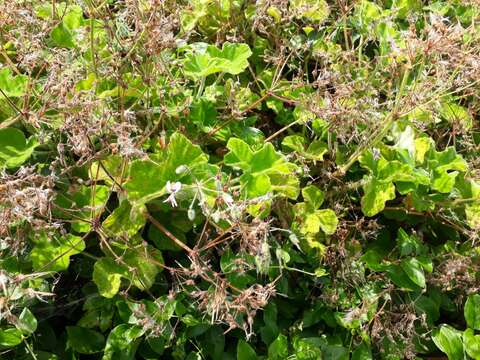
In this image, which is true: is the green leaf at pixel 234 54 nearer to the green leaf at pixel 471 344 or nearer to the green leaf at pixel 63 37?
the green leaf at pixel 63 37

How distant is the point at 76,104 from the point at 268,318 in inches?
28.6

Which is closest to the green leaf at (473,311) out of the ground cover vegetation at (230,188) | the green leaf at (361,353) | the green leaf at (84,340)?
the ground cover vegetation at (230,188)

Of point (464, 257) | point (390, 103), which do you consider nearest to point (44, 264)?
point (390, 103)

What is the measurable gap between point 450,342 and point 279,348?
1.56ft

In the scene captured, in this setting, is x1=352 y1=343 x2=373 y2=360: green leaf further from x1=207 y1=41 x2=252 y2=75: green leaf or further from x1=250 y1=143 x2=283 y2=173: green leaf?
x1=207 y1=41 x2=252 y2=75: green leaf

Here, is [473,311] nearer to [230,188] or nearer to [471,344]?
[471,344]

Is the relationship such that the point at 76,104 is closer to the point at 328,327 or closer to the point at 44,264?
the point at 44,264

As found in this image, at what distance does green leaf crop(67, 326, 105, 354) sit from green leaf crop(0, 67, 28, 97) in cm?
58

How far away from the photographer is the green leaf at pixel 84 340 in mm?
1589

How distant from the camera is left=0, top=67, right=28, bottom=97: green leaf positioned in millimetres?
1588

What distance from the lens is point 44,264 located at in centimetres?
148

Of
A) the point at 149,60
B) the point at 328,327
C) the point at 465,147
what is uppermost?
the point at 149,60

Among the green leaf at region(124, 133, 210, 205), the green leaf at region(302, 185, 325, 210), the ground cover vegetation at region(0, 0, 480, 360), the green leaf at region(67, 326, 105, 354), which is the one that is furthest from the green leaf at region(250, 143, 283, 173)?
the green leaf at region(67, 326, 105, 354)

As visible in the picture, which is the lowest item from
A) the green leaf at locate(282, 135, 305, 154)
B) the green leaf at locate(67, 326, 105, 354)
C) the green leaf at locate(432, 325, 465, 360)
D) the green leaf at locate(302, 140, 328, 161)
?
the green leaf at locate(432, 325, 465, 360)
